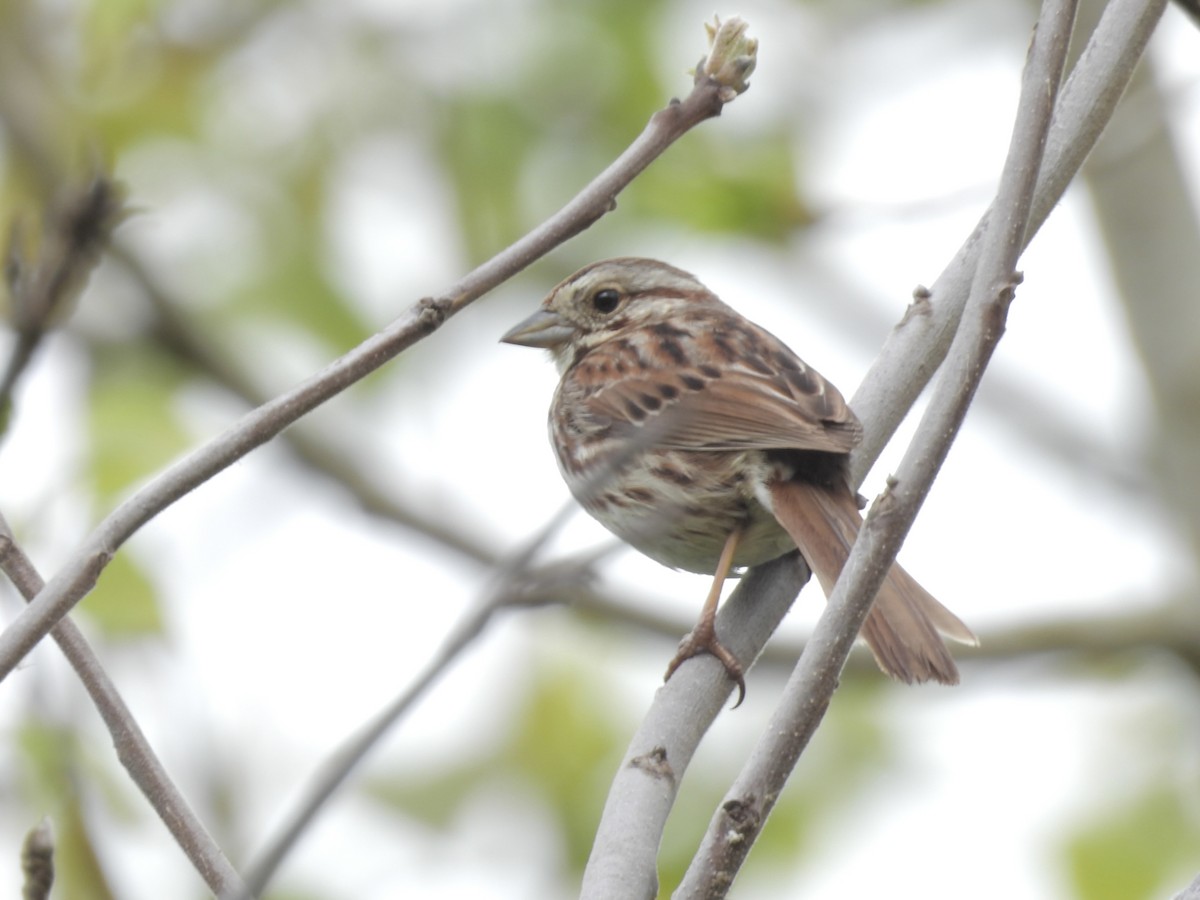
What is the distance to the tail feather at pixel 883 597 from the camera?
295 centimetres

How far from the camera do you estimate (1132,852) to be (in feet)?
17.8

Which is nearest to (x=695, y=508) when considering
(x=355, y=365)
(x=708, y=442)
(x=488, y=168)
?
(x=708, y=442)

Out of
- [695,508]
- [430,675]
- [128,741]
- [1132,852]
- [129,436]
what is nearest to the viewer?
[430,675]

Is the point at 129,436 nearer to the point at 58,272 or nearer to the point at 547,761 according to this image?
the point at 547,761

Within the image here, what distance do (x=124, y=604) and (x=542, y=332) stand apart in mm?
1430

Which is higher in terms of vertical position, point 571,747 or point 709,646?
point 571,747

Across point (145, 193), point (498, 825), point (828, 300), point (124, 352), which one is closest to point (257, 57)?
point (145, 193)

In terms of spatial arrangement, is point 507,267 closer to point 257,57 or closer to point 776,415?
point 776,415

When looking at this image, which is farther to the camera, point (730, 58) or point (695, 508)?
point (695, 508)

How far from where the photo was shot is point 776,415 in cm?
367

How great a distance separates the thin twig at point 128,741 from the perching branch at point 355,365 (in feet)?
0.55

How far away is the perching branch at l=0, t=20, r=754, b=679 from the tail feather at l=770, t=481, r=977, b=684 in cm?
83

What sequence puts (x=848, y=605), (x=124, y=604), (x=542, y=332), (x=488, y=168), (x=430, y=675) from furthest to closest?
(x=488, y=168) → (x=542, y=332) → (x=124, y=604) → (x=848, y=605) → (x=430, y=675)

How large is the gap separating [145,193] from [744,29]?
4.55 metres
